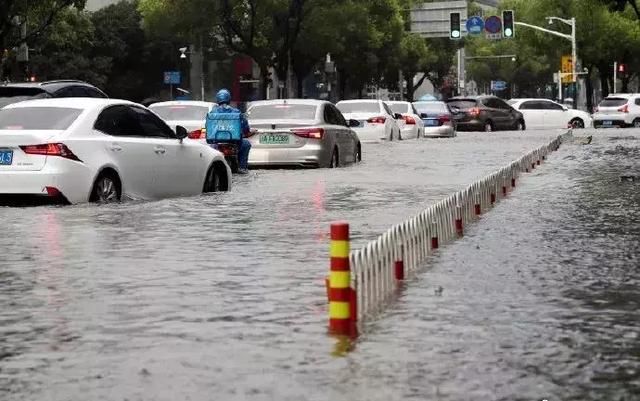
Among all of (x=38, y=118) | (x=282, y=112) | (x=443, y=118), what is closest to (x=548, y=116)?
(x=443, y=118)

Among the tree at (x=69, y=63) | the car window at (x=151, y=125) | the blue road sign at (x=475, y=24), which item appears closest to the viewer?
the car window at (x=151, y=125)

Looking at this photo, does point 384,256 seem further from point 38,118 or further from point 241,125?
point 241,125

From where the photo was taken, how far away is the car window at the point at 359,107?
1641 inches

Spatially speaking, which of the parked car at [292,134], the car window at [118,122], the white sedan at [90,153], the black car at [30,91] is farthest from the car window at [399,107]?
the car window at [118,122]

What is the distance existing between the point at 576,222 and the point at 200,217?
13.2ft

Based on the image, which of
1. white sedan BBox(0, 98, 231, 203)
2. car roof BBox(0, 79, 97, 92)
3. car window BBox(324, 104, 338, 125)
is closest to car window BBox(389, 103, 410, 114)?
car window BBox(324, 104, 338, 125)

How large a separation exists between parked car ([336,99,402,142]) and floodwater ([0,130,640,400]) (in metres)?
22.4

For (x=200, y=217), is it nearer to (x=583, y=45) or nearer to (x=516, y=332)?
(x=516, y=332)

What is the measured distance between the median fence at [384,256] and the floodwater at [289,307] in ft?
0.59

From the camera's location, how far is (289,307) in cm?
963

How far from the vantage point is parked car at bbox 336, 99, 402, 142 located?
134 feet

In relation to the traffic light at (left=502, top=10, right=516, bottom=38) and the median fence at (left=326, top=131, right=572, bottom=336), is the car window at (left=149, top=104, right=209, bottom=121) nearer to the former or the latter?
the median fence at (left=326, top=131, right=572, bottom=336)

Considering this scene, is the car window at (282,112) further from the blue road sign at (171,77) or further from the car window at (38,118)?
the blue road sign at (171,77)

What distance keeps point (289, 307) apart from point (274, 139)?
57.5 ft
